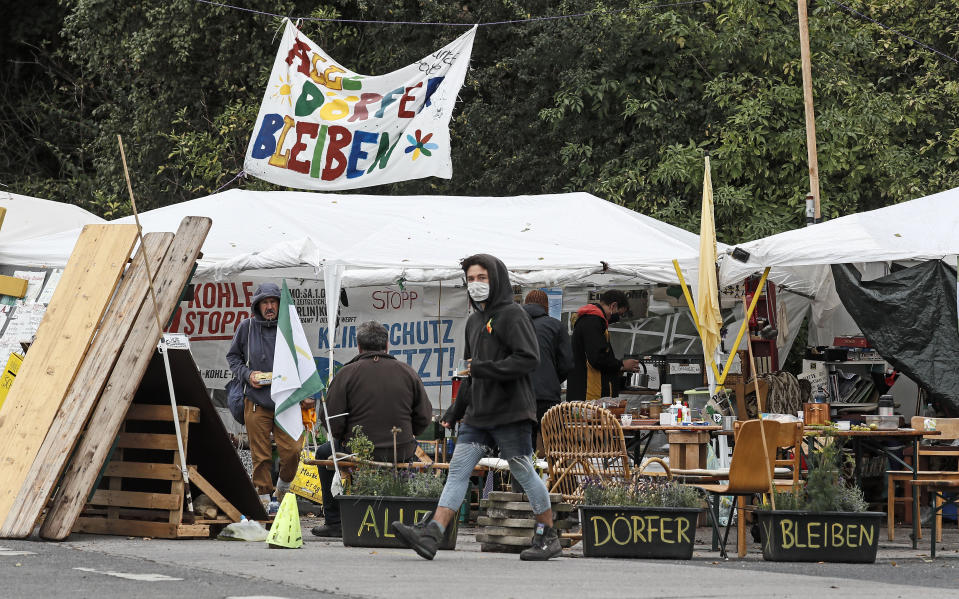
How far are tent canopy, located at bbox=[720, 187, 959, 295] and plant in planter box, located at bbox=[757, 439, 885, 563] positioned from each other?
3.61 m

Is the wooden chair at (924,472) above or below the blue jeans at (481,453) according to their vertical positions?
above

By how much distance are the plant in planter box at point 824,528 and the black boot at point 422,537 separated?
2308 mm

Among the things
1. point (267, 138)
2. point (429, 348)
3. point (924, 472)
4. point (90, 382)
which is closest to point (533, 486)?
point (90, 382)

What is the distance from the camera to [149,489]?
34.6ft

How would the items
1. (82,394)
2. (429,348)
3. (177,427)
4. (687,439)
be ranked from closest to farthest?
(177,427)
(82,394)
(687,439)
(429,348)

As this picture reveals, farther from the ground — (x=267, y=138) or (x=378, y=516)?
(x=267, y=138)

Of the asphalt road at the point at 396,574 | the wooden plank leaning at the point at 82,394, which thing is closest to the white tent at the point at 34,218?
the wooden plank leaning at the point at 82,394

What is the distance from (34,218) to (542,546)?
10.5 meters

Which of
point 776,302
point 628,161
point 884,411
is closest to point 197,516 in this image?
point 884,411

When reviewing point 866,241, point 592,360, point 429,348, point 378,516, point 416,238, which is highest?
point 416,238

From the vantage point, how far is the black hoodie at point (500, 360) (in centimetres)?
838

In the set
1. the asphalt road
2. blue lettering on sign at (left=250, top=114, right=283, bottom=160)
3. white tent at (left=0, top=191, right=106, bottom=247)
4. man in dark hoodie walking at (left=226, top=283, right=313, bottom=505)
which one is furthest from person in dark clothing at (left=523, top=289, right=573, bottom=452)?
white tent at (left=0, top=191, right=106, bottom=247)

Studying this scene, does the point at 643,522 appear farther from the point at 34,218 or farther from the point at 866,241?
the point at 34,218

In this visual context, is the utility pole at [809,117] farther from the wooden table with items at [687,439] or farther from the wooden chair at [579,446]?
the wooden chair at [579,446]
